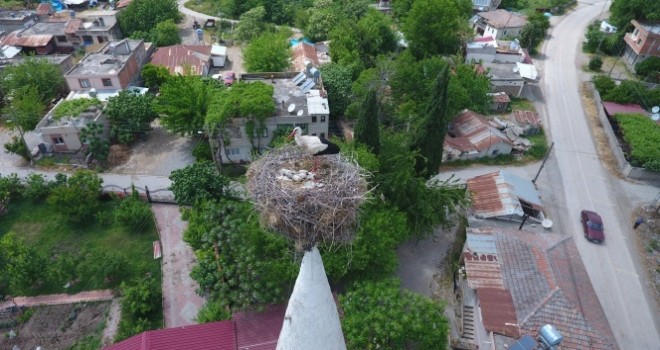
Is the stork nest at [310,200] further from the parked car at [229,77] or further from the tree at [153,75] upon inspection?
the tree at [153,75]

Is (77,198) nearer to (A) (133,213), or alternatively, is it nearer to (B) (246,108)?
(A) (133,213)

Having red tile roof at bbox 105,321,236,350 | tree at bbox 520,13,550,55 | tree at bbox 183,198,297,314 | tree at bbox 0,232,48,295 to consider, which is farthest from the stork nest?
tree at bbox 520,13,550,55

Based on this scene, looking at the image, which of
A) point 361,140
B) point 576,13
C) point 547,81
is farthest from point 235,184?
point 576,13

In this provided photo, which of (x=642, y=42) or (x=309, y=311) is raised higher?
(x=309, y=311)

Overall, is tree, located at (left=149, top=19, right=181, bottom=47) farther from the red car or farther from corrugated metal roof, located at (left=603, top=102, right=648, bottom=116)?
corrugated metal roof, located at (left=603, top=102, right=648, bottom=116)

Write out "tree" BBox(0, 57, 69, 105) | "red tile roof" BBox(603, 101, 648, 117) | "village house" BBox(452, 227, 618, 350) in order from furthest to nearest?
"red tile roof" BBox(603, 101, 648, 117), "tree" BBox(0, 57, 69, 105), "village house" BBox(452, 227, 618, 350)

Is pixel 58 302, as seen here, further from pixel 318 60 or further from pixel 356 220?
pixel 318 60

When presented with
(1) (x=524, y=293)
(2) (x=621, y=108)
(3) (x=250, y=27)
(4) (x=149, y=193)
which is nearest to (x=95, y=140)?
(4) (x=149, y=193)
